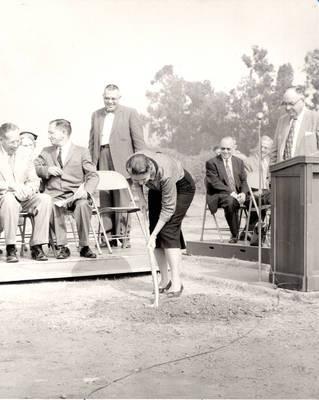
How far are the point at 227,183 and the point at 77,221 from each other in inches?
114

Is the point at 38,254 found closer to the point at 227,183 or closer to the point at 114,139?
the point at 114,139

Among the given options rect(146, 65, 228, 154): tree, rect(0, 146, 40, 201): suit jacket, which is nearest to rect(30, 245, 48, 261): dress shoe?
rect(0, 146, 40, 201): suit jacket

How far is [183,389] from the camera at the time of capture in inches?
139

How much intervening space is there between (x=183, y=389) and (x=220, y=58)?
1810 cm

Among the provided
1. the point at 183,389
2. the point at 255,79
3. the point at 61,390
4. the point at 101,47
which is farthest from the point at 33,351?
the point at 255,79

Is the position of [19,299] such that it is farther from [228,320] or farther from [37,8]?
[37,8]

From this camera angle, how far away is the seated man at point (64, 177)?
765cm

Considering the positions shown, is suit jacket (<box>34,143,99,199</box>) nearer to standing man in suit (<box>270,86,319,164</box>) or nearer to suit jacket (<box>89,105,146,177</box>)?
suit jacket (<box>89,105,146,177</box>)

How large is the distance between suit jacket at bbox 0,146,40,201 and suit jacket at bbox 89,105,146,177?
110 cm

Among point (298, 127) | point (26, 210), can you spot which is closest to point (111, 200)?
point (26, 210)

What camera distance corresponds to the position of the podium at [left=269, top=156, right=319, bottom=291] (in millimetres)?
6480

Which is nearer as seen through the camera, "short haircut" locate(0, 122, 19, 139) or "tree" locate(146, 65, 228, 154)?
"short haircut" locate(0, 122, 19, 139)

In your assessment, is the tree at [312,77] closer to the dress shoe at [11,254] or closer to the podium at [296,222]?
the podium at [296,222]

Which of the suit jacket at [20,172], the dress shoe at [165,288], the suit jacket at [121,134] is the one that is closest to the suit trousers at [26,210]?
the suit jacket at [20,172]
